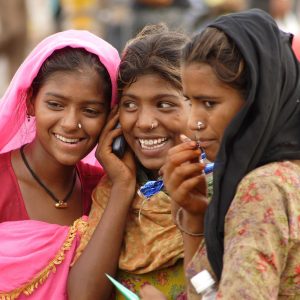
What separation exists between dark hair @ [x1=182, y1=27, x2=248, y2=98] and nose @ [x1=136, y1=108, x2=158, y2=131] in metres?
0.77

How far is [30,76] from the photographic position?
3.80 meters

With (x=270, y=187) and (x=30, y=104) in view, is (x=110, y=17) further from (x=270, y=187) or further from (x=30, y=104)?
(x=270, y=187)

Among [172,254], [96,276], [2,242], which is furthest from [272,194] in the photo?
[2,242]

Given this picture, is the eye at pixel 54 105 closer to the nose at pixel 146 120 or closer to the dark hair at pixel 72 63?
the dark hair at pixel 72 63

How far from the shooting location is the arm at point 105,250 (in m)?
3.51

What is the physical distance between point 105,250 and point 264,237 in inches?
42.0

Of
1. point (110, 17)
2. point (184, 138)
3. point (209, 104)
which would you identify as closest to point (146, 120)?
point (184, 138)

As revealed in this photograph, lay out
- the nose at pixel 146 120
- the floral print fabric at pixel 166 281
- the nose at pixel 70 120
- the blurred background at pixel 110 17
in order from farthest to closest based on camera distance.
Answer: the blurred background at pixel 110 17 → the nose at pixel 70 120 → the nose at pixel 146 120 → the floral print fabric at pixel 166 281

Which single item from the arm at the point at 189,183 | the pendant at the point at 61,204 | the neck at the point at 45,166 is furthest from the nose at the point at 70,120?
the arm at the point at 189,183

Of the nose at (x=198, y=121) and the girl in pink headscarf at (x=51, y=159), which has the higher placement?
the nose at (x=198, y=121)

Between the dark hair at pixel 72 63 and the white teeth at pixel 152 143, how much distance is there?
268 millimetres

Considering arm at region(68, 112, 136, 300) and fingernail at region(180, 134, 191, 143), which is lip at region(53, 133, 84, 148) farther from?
fingernail at region(180, 134, 191, 143)

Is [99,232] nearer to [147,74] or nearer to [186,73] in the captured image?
[147,74]

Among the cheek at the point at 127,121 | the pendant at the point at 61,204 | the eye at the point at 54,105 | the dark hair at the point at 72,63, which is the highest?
the dark hair at the point at 72,63
